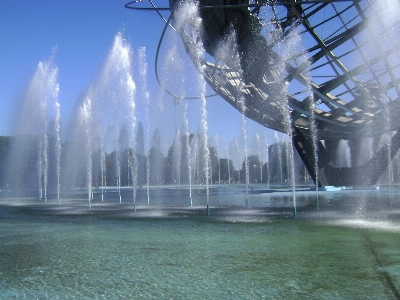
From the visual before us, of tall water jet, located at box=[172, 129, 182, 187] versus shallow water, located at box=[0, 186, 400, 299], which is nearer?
shallow water, located at box=[0, 186, 400, 299]

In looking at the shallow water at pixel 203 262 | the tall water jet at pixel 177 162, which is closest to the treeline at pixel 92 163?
the tall water jet at pixel 177 162

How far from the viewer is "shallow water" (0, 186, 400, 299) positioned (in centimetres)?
406

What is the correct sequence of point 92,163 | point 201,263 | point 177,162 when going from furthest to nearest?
point 177,162, point 92,163, point 201,263

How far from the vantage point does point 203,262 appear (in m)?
5.32

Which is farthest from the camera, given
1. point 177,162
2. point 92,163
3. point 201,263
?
point 177,162

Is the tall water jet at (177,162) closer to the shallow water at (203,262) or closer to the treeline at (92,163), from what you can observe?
the treeline at (92,163)

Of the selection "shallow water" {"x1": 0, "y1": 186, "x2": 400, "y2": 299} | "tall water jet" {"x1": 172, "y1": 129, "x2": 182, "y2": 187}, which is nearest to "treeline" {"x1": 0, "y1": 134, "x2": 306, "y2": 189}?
"tall water jet" {"x1": 172, "y1": 129, "x2": 182, "y2": 187}

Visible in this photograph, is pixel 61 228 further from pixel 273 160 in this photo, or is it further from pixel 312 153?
pixel 273 160

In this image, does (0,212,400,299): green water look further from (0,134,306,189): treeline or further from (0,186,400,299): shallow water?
(0,134,306,189): treeline

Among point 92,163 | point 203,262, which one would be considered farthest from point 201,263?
point 92,163

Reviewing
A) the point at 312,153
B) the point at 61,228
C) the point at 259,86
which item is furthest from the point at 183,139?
the point at 61,228

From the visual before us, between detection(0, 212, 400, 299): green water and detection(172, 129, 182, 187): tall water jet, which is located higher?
detection(172, 129, 182, 187): tall water jet

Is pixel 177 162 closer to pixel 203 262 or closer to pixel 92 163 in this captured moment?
pixel 92 163

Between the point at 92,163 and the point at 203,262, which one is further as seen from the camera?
the point at 92,163
